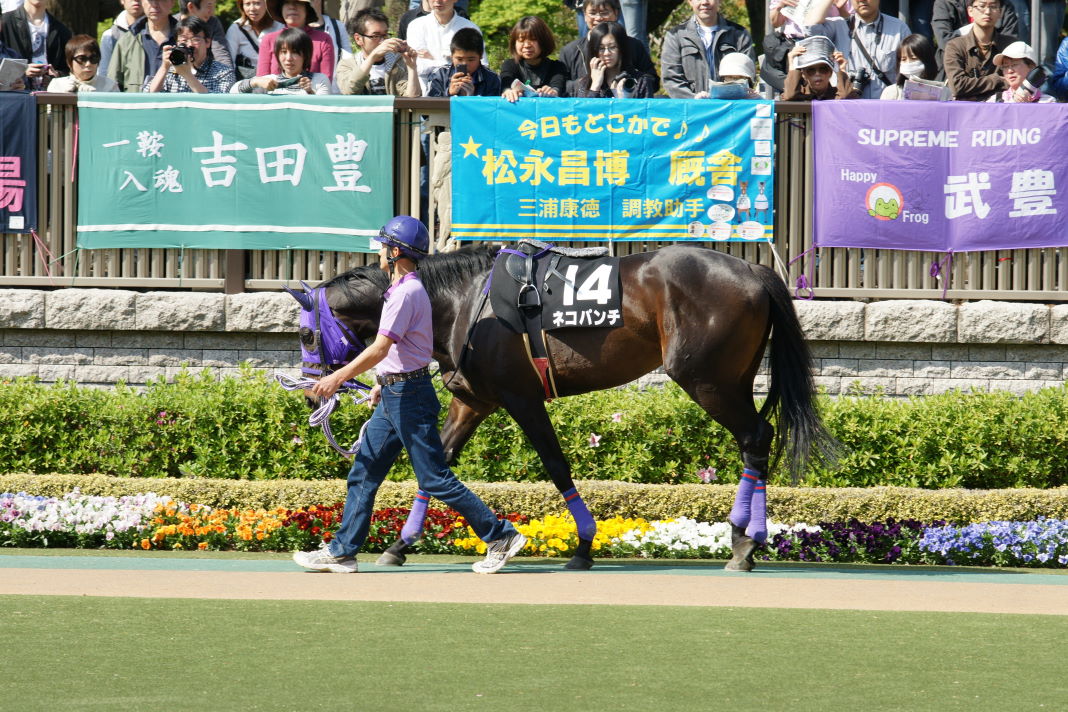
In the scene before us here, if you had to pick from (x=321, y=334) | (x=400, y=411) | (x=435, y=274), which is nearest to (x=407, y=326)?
(x=400, y=411)

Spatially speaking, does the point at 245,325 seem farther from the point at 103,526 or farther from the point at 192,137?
the point at 103,526

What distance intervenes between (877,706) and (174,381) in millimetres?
8117

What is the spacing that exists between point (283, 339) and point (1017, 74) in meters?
6.53

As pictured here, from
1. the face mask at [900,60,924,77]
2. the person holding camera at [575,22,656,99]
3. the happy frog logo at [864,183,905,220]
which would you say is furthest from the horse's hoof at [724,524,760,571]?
the face mask at [900,60,924,77]

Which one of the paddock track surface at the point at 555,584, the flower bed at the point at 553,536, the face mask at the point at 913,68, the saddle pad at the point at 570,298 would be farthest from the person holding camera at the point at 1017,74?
the saddle pad at the point at 570,298

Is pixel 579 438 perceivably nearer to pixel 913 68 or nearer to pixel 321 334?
pixel 321 334

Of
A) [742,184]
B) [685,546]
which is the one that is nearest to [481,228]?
[742,184]

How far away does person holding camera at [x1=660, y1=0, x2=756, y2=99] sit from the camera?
1237cm

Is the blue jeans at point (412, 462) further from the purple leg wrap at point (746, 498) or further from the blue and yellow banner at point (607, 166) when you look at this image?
the blue and yellow banner at point (607, 166)

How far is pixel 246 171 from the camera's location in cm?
1157

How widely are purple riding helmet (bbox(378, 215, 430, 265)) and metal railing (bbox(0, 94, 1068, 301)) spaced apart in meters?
4.03

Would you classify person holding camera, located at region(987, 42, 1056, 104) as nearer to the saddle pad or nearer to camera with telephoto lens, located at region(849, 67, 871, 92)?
camera with telephoto lens, located at region(849, 67, 871, 92)

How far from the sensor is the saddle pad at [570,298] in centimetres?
829

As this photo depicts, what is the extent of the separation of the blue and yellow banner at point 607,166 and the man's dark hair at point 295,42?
1526mm
